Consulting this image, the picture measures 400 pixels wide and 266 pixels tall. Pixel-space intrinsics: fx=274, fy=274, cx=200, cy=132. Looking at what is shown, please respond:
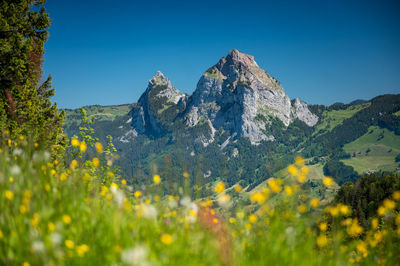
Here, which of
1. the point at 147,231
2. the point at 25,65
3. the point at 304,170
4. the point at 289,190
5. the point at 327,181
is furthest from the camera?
the point at 25,65

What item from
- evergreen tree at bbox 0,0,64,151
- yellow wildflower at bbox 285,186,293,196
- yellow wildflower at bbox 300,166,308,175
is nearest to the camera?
yellow wildflower at bbox 285,186,293,196

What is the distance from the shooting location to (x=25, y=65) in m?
18.5

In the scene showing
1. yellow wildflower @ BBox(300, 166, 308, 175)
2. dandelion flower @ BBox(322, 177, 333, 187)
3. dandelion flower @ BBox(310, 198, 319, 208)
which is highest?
yellow wildflower @ BBox(300, 166, 308, 175)

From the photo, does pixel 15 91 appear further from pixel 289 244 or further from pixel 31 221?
pixel 289 244

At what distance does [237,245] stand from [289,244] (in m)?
0.65

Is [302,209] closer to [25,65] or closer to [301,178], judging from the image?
[301,178]

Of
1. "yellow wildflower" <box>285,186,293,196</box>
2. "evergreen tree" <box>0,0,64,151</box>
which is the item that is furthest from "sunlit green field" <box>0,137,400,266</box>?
"evergreen tree" <box>0,0,64,151</box>

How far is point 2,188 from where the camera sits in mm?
3520

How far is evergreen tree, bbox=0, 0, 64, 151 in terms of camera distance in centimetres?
1688

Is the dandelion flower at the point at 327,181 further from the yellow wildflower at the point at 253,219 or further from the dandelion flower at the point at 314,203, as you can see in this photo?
the yellow wildflower at the point at 253,219

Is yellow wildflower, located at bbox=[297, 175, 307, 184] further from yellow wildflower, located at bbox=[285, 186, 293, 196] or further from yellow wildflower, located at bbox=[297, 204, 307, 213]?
yellow wildflower, located at bbox=[297, 204, 307, 213]

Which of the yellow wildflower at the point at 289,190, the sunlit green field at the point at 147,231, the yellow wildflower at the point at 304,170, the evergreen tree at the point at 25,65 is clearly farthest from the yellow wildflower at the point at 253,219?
the evergreen tree at the point at 25,65

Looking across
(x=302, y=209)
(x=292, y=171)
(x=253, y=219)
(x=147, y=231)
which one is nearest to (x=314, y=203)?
(x=302, y=209)

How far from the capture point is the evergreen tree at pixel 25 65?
55.4 ft
